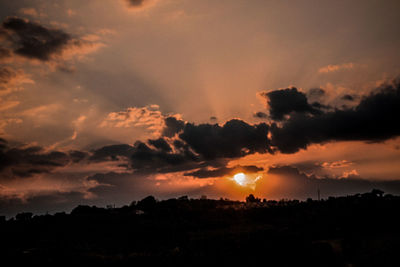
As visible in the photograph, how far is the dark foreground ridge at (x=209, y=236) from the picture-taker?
3859 centimetres

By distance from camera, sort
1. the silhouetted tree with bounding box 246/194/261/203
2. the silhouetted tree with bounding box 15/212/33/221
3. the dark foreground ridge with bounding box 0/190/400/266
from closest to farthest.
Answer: the dark foreground ridge with bounding box 0/190/400/266, the silhouetted tree with bounding box 15/212/33/221, the silhouetted tree with bounding box 246/194/261/203

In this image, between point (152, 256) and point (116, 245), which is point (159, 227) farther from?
point (152, 256)

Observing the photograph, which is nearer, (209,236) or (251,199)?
(209,236)

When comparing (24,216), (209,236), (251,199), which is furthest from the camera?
(251,199)

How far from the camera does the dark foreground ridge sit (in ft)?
127

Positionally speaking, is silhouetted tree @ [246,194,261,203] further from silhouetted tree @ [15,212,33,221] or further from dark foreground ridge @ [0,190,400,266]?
silhouetted tree @ [15,212,33,221]

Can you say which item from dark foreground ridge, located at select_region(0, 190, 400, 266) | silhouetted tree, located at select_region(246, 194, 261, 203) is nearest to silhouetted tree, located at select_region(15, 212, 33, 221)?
dark foreground ridge, located at select_region(0, 190, 400, 266)

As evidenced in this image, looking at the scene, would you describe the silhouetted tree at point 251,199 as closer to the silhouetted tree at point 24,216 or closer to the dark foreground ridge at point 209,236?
the dark foreground ridge at point 209,236

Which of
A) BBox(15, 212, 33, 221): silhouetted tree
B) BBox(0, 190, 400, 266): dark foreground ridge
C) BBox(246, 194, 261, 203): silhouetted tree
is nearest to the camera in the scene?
BBox(0, 190, 400, 266): dark foreground ridge

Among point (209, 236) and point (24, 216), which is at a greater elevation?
point (24, 216)

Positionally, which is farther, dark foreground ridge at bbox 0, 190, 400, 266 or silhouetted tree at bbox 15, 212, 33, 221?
silhouetted tree at bbox 15, 212, 33, 221

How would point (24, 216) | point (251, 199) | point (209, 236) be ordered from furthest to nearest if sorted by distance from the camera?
point (251, 199) → point (24, 216) → point (209, 236)

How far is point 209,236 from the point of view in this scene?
207ft

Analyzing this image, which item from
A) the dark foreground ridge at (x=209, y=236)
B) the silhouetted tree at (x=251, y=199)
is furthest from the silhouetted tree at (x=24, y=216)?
the silhouetted tree at (x=251, y=199)
